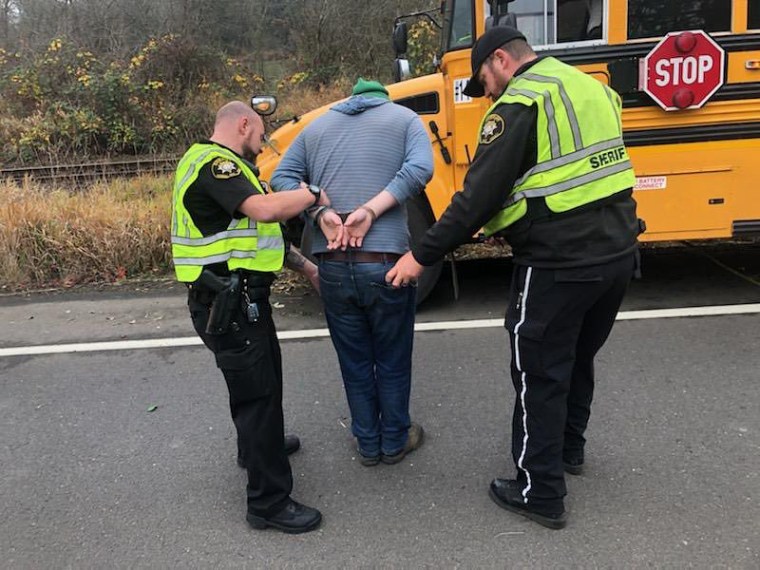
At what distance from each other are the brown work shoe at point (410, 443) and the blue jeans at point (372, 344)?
0.03 m

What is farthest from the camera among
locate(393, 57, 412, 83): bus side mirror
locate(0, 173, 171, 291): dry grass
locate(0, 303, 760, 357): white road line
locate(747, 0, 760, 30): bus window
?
locate(0, 173, 171, 291): dry grass

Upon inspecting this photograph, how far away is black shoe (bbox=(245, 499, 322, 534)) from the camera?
2.70 meters

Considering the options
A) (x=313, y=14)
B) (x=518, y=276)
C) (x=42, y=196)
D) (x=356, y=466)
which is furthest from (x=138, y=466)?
(x=313, y=14)

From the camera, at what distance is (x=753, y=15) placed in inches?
182

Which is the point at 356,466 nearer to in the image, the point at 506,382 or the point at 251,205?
the point at 506,382

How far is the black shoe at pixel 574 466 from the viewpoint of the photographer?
2973 mm

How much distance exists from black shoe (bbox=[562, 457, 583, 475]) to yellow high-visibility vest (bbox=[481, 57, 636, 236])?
128cm

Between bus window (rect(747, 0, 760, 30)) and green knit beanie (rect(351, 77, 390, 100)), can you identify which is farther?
bus window (rect(747, 0, 760, 30))

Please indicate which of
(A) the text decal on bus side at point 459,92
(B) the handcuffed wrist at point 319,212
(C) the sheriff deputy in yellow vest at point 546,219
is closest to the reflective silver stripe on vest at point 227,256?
(B) the handcuffed wrist at point 319,212

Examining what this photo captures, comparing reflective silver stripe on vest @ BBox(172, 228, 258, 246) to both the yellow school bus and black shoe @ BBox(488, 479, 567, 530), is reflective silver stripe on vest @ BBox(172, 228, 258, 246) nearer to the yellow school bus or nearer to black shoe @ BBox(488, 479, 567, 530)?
black shoe @ BBox(488, 479, 567, 530)

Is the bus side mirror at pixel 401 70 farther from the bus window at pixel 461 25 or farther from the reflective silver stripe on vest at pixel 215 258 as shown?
the reflective silver stripe on vest at pixel 215 258

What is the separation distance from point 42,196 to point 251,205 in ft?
19.9

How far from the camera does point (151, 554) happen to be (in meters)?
2.62

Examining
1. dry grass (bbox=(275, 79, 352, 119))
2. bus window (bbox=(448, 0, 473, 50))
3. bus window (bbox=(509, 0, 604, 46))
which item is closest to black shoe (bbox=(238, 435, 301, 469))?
bus window (bbox=(448, 0, 473, 50))
